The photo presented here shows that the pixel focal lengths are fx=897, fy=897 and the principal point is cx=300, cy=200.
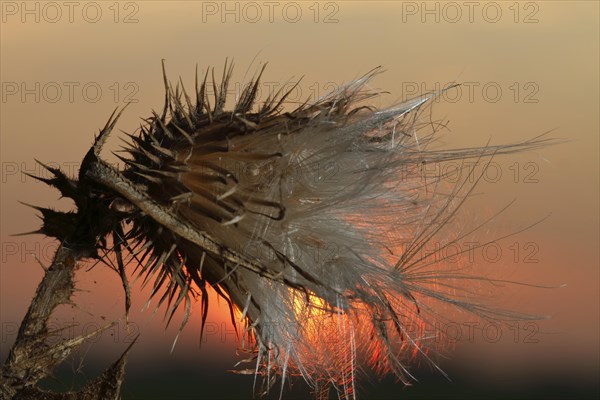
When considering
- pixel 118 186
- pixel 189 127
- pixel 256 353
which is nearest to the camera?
pixel 118 186

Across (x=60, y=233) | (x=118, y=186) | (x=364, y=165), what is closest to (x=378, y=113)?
(x=364, y=165)

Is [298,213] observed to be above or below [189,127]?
below

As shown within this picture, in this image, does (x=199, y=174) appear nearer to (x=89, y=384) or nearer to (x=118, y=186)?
(x=118, y=186)

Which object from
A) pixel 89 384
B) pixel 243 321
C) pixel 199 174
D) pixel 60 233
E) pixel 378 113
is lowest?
pixel 89 384

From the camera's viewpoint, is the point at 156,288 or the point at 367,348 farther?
the point at 367,348

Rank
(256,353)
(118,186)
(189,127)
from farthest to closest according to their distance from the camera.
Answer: (256,353)
(189,127)
(118,186)

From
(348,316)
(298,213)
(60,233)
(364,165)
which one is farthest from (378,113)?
(60,233)
